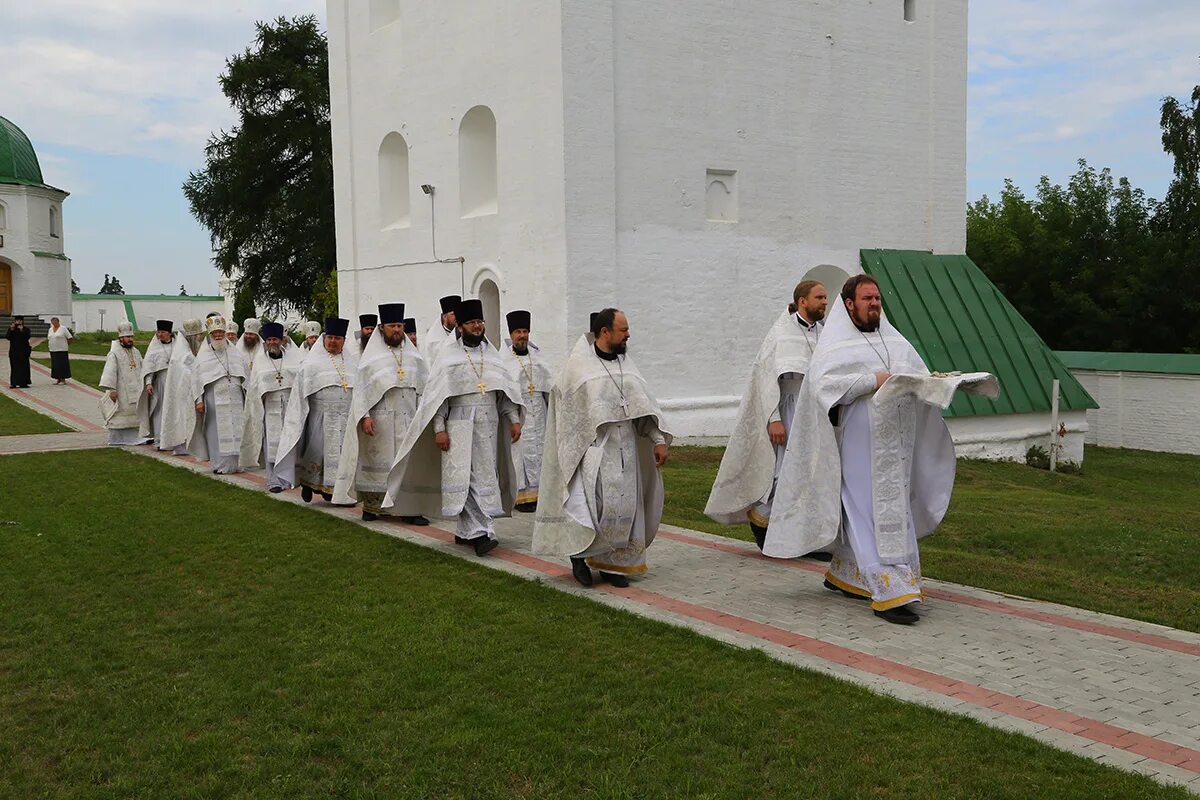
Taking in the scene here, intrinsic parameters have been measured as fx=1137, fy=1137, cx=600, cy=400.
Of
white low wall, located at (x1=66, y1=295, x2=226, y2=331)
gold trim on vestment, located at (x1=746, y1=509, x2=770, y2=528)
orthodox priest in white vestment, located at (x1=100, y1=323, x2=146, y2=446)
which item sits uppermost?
white low wall, located at (x1=66, y1=295, x2=226, y2=331)

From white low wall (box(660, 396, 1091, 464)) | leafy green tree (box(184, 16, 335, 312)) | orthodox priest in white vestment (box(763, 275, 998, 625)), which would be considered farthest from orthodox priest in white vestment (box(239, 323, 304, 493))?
leafy green tree (box(184, 16, 335, 312))

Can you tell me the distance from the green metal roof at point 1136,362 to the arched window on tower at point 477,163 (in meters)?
13.9

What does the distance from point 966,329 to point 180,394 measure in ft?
44.0

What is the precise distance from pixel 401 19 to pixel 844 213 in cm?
856

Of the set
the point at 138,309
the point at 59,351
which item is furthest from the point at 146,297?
the point at 59,351

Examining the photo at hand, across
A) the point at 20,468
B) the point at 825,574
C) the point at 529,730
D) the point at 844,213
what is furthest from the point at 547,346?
the point at 529,730

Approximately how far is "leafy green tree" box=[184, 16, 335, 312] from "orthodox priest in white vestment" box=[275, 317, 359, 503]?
25939 millimetres

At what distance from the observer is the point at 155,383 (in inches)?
685

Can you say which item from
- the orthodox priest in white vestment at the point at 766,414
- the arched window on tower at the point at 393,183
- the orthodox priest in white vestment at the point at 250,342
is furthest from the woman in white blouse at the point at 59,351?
the orthodox priest in white vestment at the point at 766,414

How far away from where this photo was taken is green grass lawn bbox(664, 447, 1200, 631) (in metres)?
7.80

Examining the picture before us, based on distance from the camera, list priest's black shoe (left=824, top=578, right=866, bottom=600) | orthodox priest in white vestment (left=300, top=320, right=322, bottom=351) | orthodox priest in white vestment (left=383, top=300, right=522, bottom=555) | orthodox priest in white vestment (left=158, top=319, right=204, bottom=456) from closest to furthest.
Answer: priest's black shoe (left=824, top=578, right=866, bottom=600) < orthodox priest in white vestment (left=383, top=300, right=522, bottom=555) < orthodox priest in white vestment (left=300, top=320, right=322, bottom=351) < orthodox priest in white vestment (left=158, top=319, right=204, bottom=456)

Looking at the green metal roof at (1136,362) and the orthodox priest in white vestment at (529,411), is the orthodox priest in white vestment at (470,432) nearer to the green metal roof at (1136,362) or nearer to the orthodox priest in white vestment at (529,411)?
the orthodox priest in white vestment at (529,411)

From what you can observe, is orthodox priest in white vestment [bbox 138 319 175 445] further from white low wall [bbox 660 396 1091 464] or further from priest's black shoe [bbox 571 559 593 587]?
priest's black shoe [bbox 571 559 593 587]

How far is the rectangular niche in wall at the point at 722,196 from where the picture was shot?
18328 millimetres
